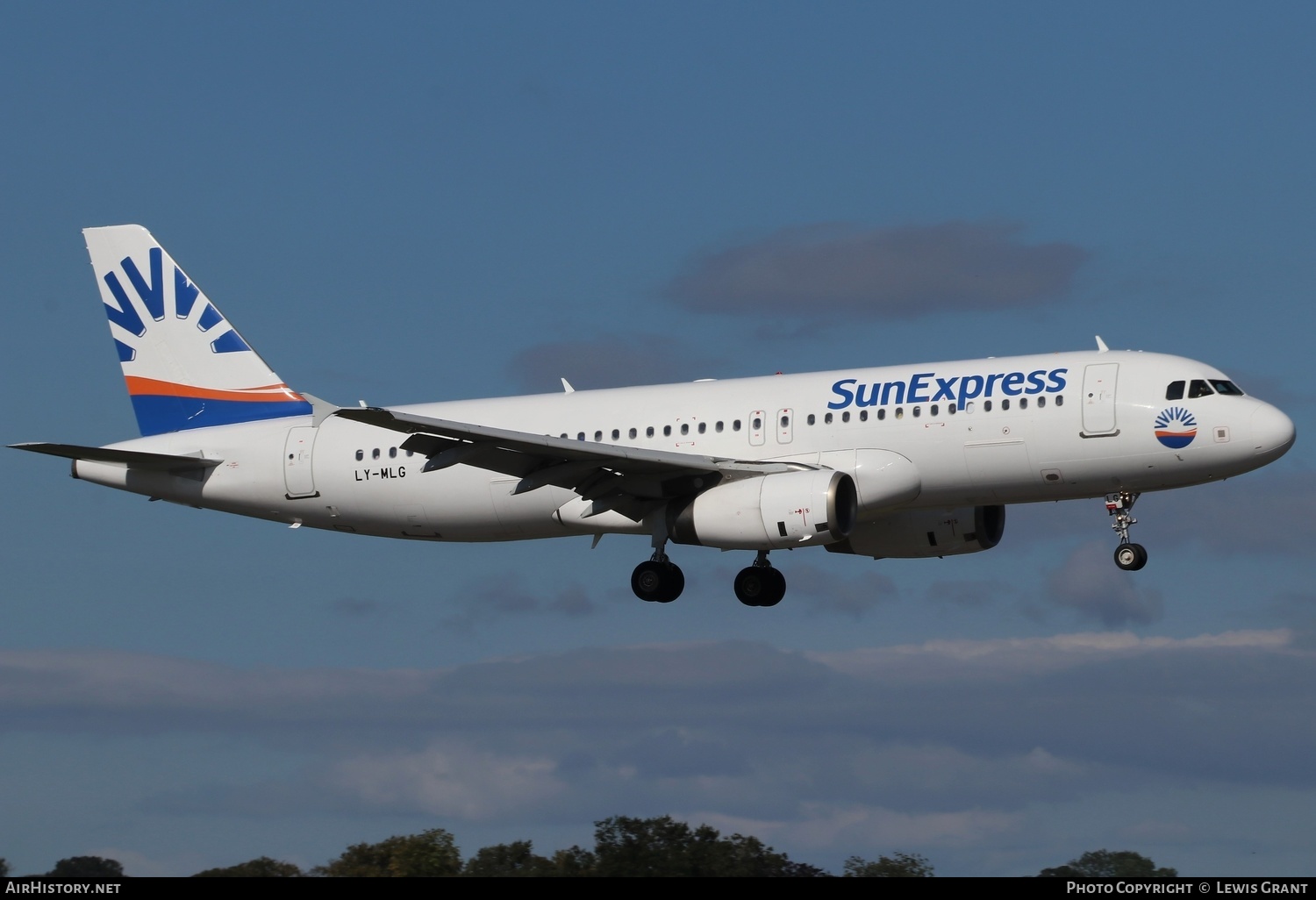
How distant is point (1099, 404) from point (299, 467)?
2001 centimetres

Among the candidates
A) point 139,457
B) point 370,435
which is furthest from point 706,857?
point 139,457

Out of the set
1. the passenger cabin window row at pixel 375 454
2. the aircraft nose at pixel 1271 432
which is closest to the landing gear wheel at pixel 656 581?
the passenger cabin window row at pixel 375 454

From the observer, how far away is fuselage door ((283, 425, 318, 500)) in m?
48.5

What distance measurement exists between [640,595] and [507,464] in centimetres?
483

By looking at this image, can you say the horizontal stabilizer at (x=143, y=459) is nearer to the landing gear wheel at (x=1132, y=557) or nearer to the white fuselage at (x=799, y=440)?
the white fuselage at (x=799, y=440)

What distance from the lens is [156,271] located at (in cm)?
5256

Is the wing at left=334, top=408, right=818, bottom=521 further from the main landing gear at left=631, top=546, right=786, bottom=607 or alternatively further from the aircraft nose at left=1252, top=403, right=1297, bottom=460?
the aircraft nose at left=1252, top=403, right=1297, bottom=460

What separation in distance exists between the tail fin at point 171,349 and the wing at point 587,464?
808 cm

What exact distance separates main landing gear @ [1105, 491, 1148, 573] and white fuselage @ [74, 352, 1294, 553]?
0.74 meters

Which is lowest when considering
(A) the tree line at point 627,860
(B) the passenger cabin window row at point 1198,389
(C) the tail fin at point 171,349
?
(A) the tree line at point 627,860

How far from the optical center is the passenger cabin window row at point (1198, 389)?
4172cm

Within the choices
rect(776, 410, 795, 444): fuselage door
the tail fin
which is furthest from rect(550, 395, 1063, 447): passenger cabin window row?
the tail fin
